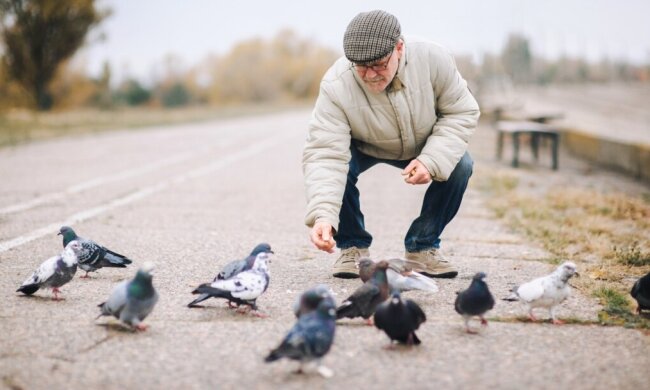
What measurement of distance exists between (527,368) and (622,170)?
31.5 ft

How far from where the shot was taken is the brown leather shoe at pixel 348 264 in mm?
5422

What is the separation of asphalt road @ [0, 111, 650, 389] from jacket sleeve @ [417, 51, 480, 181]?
801mm

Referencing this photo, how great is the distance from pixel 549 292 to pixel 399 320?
99 cm

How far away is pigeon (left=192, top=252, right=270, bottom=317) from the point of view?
4273 mm

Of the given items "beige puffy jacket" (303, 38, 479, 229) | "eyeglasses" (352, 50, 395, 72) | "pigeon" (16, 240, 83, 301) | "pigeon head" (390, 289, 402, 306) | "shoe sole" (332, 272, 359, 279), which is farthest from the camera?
"shoe sole" (332, 272, 359, 279)

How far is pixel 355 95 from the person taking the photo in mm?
5230

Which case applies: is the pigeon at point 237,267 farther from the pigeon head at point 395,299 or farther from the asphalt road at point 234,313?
the pigeon head at point 395,299

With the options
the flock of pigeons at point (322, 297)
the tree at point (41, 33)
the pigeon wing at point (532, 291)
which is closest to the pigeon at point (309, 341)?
the flock of pigeons at point (322, 297)

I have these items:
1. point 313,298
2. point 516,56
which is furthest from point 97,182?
point 516,56

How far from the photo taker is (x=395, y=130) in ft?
17.4

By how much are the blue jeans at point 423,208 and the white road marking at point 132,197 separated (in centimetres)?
258

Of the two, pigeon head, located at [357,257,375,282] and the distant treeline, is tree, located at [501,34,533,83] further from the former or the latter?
pigeon head, located at [357,257,375,282]

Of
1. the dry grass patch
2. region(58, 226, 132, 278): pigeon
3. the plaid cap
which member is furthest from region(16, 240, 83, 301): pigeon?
the dry grass patch

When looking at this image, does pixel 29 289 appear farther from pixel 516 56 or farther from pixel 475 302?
pixel 516 56
